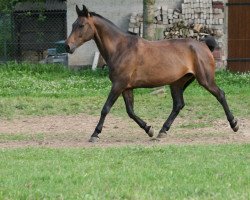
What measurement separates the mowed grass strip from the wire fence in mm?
16996

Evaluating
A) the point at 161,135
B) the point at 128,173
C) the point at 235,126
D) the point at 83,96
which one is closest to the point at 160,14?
the point at 83,96

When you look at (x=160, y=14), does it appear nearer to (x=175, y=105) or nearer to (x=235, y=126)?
(x=175, y=105)

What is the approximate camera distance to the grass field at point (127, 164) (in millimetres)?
7375

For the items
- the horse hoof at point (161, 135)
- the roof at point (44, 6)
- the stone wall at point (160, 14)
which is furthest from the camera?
the roof at point (44, 6)

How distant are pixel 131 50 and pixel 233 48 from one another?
1199cm

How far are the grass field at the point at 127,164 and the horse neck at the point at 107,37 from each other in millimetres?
1734

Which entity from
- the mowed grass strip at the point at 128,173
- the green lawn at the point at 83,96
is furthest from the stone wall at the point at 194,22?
the mowed grass strip at the point at 128,173

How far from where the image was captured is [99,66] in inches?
941

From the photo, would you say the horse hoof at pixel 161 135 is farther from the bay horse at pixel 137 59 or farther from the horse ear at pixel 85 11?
the horse ear at pixel 85 11

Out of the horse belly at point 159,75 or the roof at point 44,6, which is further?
the roof at point 44,6

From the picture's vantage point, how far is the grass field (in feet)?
24.2

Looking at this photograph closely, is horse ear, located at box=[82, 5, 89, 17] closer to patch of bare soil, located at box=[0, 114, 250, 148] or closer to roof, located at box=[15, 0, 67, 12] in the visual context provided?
patch of bare soil, located at box=[0, 114, 250, 148]

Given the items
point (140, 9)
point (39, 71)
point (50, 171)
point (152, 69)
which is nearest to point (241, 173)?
point (50, 171)

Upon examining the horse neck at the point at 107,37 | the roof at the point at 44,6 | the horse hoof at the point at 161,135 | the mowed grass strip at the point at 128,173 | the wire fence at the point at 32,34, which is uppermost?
the roof at the point at 44,6
